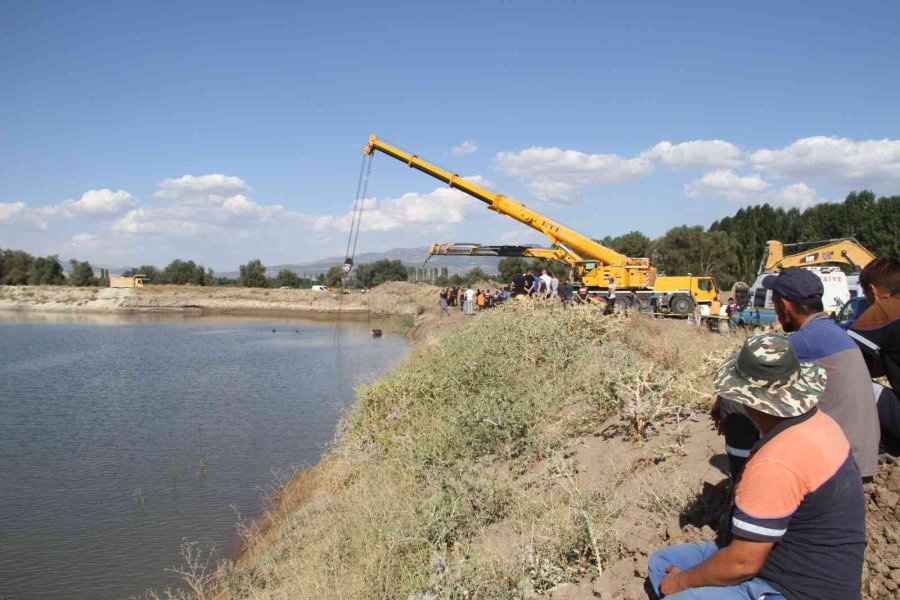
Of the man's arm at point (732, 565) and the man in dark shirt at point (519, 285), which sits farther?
the man in dark shirt at point (519, 285)

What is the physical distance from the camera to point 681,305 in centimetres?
2336

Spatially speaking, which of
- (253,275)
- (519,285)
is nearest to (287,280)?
(253,275)

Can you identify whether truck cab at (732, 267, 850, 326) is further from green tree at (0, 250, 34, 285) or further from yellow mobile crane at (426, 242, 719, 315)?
green tree at (0, 250, 34, 285)

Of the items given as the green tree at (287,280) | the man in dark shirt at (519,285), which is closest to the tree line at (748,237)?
the man in dark shirt at (519,285)

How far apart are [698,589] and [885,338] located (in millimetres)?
2224

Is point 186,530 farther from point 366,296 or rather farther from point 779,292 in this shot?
point 366,296

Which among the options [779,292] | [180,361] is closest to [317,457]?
[779,292]

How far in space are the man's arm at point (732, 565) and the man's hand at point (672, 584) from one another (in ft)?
0.19

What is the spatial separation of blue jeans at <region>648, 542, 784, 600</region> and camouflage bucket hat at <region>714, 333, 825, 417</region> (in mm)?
740

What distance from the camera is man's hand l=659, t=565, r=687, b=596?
292 cm

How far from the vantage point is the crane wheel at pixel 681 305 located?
23250 millimetres

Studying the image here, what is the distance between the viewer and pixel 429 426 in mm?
8867

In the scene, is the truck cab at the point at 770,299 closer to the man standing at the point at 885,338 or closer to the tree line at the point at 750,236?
the man standing at the point at 885,338

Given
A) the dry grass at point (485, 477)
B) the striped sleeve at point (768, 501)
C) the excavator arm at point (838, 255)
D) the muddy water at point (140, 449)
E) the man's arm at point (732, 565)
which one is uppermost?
the excavator arm at point (838, 255)
